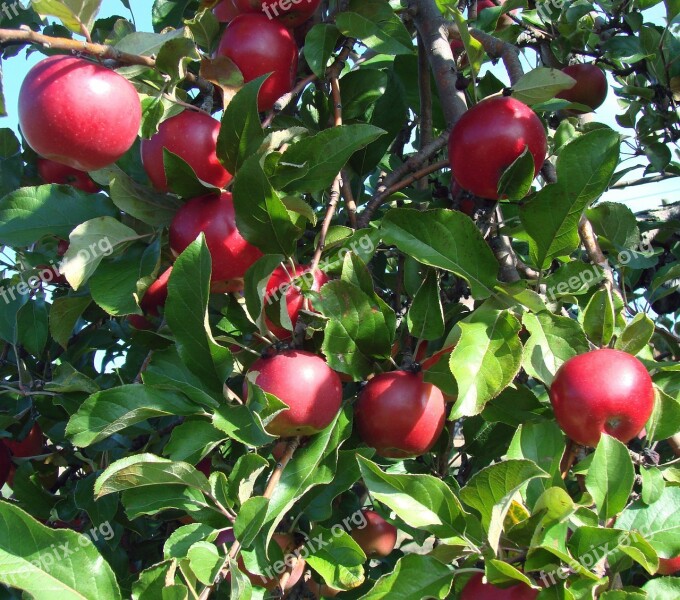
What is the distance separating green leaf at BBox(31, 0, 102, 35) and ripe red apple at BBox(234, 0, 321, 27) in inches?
12.3

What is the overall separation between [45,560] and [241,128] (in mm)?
525

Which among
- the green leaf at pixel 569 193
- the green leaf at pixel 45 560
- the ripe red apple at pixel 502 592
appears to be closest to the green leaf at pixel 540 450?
the ripe red apple at pixel 502 592

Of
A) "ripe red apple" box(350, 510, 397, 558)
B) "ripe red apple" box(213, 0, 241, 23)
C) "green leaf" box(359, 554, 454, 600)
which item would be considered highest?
"ripe red apple" box(213, 0, 241, 23)

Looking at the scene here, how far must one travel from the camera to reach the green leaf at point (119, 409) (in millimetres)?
795

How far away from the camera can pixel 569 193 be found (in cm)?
87

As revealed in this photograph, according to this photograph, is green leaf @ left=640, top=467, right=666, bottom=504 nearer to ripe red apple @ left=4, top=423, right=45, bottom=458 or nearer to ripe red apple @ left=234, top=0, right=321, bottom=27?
ripe red apple @ left=234, top=0, right=321, bottom=27

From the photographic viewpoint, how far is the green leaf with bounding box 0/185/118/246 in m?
0.97

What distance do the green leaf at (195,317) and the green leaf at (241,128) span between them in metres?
0.16

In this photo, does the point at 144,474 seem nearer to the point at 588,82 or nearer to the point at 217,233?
the point at 217,233

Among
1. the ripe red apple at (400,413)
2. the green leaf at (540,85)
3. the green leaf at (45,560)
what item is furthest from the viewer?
the green leaf at (540,85)

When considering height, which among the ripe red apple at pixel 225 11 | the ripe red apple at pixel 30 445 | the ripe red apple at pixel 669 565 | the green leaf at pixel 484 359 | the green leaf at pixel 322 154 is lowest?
the ripe red apple at pixel 30 445

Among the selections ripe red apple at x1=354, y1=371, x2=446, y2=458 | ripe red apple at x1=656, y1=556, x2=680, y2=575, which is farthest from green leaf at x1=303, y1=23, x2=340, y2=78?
ripe red apple at x1=656, y1=556, x2=680, y2=575

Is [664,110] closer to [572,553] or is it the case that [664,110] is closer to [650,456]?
[650,456]

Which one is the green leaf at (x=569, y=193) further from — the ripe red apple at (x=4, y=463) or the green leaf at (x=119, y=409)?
the ripe red apple at (x=4, y=463)
